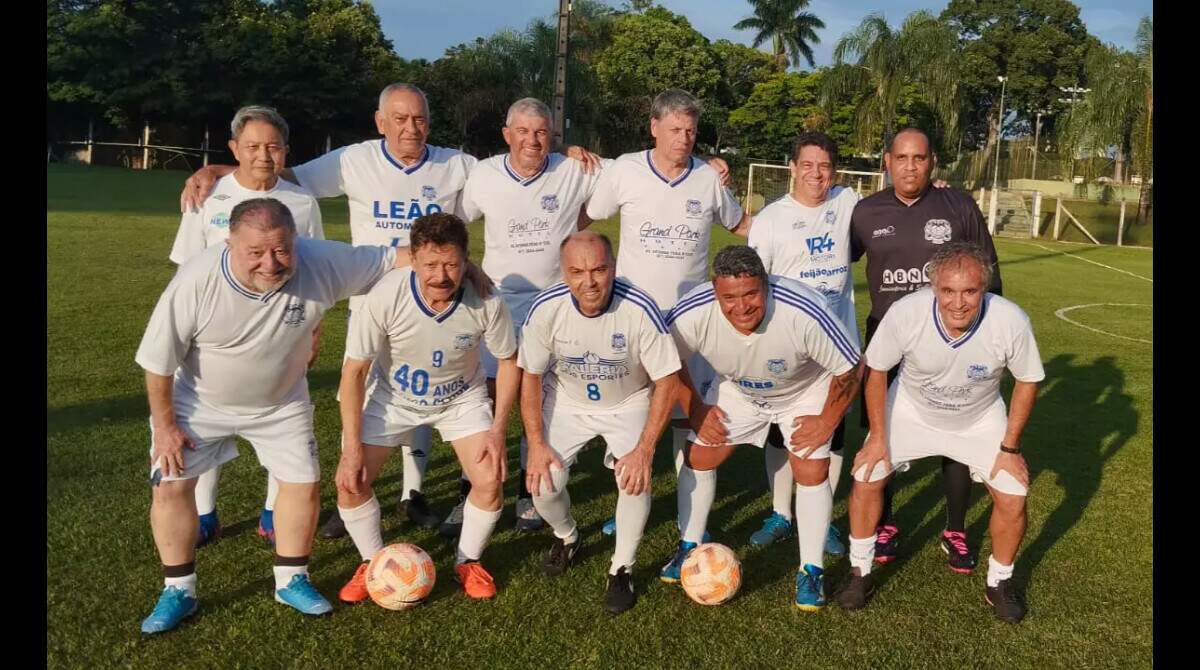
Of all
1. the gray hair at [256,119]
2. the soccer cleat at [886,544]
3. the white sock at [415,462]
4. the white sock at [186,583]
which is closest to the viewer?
the white sock at [186,583]

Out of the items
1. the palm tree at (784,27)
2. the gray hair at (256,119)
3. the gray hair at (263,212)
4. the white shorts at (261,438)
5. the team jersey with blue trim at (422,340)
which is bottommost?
the white shorts at (261,438)

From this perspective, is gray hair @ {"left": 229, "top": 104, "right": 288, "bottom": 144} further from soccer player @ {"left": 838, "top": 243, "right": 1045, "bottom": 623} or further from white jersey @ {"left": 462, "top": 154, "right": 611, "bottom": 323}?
soccer player @ {"left": 838, "top": 243, "right": 1045, "bottom": 623}

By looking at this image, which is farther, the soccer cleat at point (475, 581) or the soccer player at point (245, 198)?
the soccer player at point (245, 198)

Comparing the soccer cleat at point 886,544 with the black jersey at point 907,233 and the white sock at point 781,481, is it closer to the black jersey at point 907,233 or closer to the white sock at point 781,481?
the white sock at point 781,481

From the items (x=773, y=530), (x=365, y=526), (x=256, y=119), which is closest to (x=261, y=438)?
(x=365, y=526)

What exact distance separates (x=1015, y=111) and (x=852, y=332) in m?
68.2

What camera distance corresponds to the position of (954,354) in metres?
4.46

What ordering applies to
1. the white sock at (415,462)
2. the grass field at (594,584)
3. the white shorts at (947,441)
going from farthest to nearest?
1. the white sock at (415,462)
2. the white shorts at (947,441)
3. the grass field at (594,584)

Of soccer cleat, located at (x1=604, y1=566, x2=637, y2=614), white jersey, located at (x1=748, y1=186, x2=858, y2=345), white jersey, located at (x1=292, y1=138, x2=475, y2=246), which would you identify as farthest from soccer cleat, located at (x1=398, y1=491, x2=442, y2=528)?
white jersey, located at (x1=748, y1=186, x2=858, y2=345)

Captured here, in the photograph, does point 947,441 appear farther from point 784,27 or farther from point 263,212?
point 784,27

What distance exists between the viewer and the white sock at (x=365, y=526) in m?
4.48

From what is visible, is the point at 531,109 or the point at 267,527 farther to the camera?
the point at 531,109

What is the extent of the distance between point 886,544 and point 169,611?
3795 mm

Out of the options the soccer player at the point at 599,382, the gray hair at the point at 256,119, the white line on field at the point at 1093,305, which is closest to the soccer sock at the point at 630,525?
the soccer player at the point at 599,382
